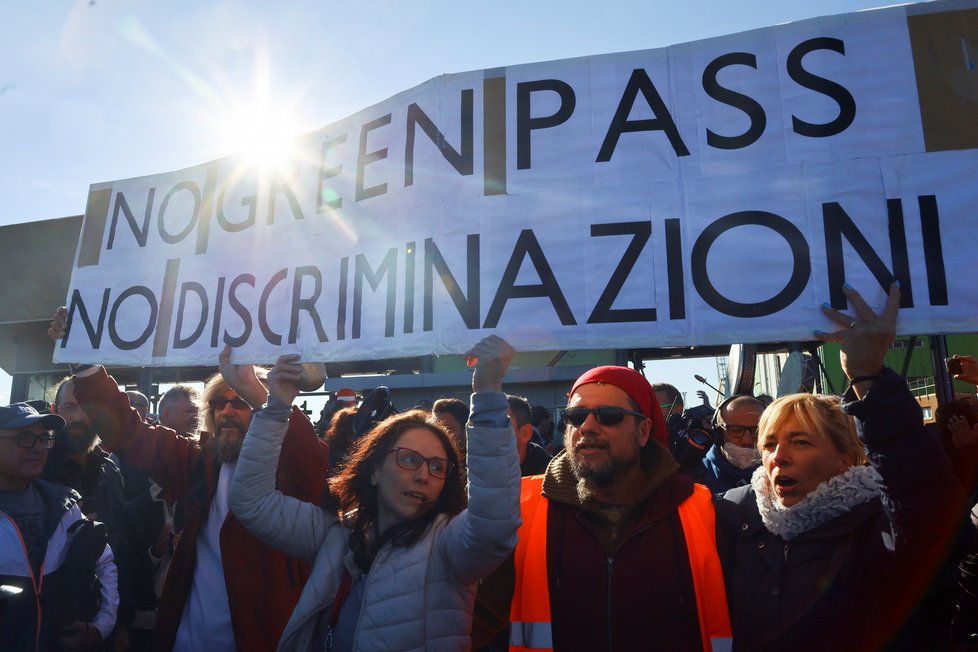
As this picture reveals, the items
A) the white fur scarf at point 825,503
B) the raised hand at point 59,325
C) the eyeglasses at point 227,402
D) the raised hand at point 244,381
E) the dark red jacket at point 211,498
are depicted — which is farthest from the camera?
the raised hand at point 59,325

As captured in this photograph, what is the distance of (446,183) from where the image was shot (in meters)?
2.74

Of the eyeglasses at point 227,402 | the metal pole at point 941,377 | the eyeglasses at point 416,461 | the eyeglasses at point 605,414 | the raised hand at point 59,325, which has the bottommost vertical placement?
the eyeglasses at point 416,461

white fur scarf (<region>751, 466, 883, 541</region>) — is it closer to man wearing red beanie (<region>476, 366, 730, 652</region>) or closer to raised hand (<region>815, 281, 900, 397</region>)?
man wearing red beanie (<region>476, 366, 730, 652</region>)

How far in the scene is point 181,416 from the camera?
15.0 feet

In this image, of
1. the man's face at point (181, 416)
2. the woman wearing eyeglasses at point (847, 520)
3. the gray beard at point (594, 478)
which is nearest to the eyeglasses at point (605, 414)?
the gray beard at point (594, 478)

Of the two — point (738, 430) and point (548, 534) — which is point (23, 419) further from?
point (738, 430)

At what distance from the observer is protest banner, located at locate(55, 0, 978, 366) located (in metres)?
2.22

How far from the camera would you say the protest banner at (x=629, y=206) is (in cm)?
222

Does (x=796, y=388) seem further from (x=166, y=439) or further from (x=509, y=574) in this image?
(x=166, y=439)

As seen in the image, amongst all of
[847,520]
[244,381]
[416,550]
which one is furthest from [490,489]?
[244,381]

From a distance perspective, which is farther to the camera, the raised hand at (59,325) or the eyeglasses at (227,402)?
the raised hand at (59,325)

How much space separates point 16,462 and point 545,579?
2.47 metres

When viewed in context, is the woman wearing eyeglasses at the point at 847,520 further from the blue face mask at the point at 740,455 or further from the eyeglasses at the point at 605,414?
the blue face mask at the point at 740,455

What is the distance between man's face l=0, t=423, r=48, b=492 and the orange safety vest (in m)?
2.30
